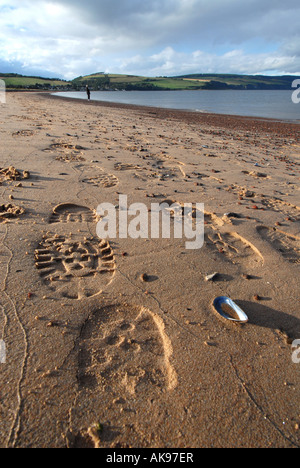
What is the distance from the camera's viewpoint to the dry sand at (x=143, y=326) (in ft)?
5.45

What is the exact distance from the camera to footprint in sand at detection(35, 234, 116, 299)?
2.68 meters

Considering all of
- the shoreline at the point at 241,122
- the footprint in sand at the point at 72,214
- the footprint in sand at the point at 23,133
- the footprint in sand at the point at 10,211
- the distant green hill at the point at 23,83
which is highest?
the distant green hill at the point at 23,83


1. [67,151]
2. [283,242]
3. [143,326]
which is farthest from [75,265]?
[67,151]

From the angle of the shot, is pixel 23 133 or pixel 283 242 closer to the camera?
pixel 283 242

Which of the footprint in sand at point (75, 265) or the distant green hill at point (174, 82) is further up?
the distant green hill at point (174, 82)

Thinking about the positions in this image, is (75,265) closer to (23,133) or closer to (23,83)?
(23,133)

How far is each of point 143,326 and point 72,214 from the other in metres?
2.28

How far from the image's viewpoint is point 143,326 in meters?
2.33

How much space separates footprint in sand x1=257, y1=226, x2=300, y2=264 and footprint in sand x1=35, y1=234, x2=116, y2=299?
2119 mm

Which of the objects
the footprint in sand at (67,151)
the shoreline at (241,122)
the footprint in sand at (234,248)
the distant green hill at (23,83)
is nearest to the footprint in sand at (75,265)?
the footprint in sand at (234,248)

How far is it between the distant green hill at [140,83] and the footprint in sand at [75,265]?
57.4 meters

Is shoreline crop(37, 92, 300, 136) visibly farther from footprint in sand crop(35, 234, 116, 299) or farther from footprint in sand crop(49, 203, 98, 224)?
footprint in sand crop(35, 234, 116, 299)

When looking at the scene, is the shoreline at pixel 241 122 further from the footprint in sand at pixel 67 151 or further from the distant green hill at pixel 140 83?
the distant green hill at pixel 140 83

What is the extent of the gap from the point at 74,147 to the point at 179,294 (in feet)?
19.5
